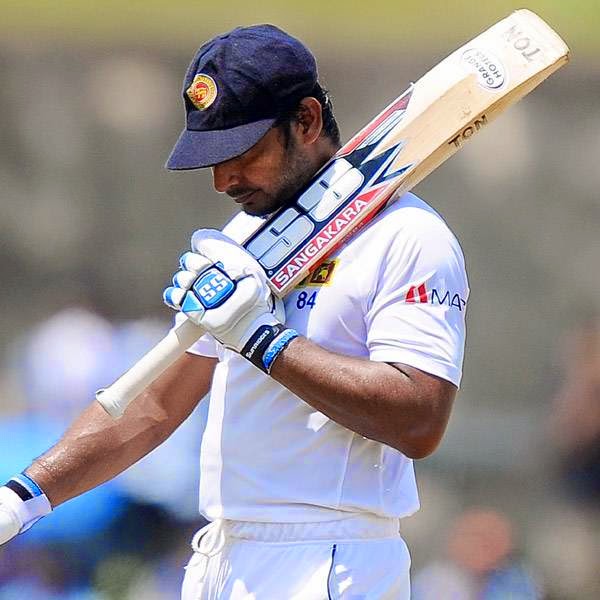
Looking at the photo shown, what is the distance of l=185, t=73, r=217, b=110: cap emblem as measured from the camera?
2396 mm

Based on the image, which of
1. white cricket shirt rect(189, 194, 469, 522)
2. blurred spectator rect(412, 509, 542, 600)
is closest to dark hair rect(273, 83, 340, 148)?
white cricket shirt rect(189, 194, 469, 522)

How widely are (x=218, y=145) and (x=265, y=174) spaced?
0.36 ft

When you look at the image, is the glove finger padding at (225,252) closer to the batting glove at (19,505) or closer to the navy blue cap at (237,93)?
the navy blue cap at (237,93)

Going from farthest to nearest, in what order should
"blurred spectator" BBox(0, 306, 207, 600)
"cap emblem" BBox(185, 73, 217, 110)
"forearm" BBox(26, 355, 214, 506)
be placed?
1. "blurred spectator" BBox(0, 306, 207, 600)
2. "forearm" BBox(26, 355, 214, 506)
3. "cap emblem" BBox(185, 73, 217, 110)

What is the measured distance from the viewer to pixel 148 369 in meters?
2.38

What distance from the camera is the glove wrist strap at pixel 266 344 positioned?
2182 mm

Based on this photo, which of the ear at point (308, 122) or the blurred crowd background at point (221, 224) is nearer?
the ear at point (308, 122)

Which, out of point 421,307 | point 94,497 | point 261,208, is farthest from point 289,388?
point 94,497

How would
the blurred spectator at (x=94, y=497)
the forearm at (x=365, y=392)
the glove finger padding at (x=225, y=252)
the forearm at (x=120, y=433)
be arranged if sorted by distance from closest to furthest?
the forearm at (x=365, y=392) < the glove finger padding at (x=225, y=252) < the forearm at (x=120, y=433) < the blurred spectator at (x=94, y=497)

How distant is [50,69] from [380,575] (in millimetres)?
2558

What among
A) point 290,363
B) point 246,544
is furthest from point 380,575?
point 290,363

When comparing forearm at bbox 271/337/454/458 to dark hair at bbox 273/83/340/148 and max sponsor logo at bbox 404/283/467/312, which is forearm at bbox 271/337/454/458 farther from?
dark hair at bbox 273/83/340/148

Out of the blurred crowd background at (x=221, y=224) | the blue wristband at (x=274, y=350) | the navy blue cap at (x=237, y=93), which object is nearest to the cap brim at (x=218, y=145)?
the navy blue cap at (x=237, y=93)

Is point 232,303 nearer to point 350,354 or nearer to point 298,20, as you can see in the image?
point 350,354
